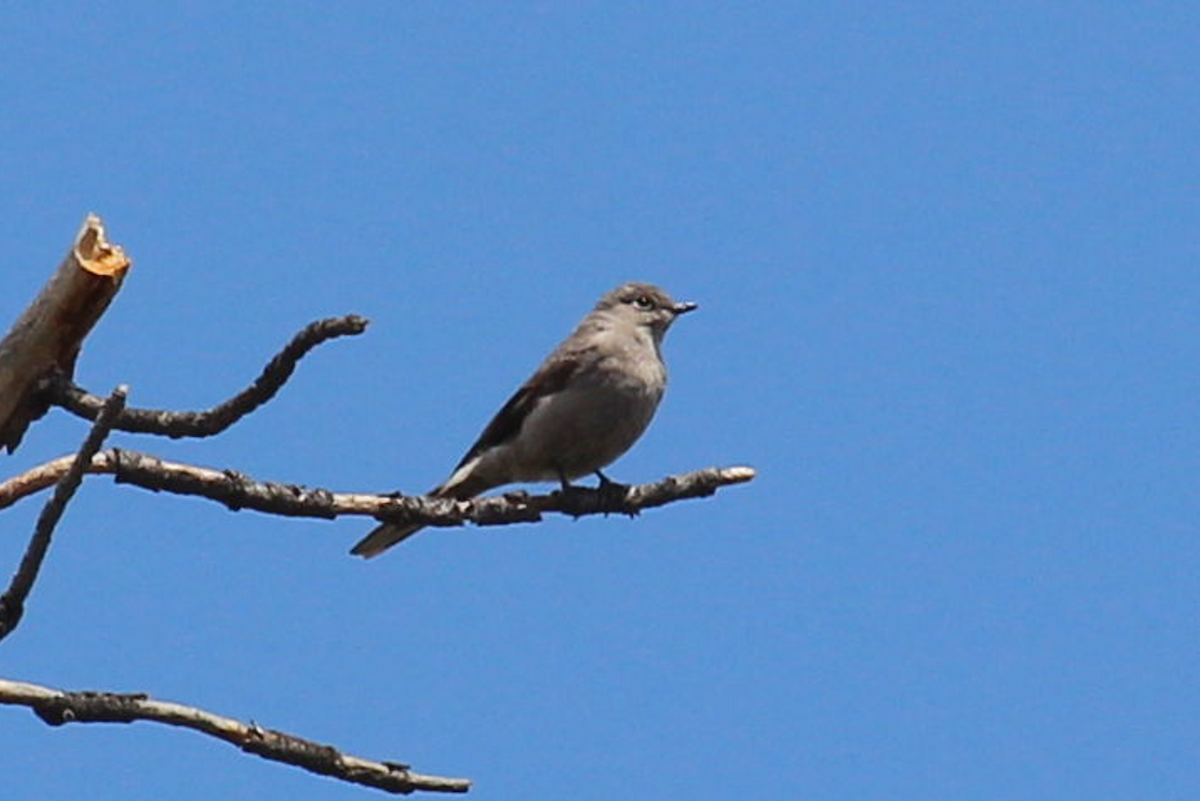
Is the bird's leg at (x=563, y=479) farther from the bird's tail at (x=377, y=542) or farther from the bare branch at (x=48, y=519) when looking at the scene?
the bare branch at (x=48, y=519)

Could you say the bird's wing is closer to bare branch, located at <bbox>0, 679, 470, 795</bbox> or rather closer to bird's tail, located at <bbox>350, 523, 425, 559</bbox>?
bird's tail, located at <bbox>350, 523, 425, 559</bbox>

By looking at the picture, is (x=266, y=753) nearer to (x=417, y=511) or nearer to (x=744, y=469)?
(x=417, y=511)

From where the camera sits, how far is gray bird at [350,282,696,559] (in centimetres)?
1080

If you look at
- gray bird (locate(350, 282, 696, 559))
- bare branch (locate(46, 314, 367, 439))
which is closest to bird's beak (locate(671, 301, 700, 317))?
gray bird (locate(350, 282, 696, 559))

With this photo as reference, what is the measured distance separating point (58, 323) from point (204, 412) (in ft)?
1.95

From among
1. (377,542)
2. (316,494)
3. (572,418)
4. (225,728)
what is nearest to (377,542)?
(377,542)

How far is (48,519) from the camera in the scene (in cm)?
600

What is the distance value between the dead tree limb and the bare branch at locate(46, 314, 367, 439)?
0.08m

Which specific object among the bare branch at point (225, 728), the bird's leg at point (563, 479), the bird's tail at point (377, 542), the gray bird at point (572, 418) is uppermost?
the gray bird at point (572, 418)

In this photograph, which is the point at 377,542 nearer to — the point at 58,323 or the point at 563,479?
the point at 563,479

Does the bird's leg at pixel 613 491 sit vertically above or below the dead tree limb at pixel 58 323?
above

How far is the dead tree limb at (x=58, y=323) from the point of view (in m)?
7.00

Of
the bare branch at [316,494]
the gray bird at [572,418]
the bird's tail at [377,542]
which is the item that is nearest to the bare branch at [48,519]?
the bare branch at [316,494]

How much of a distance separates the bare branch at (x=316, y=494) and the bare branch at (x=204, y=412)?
19 centimetres
